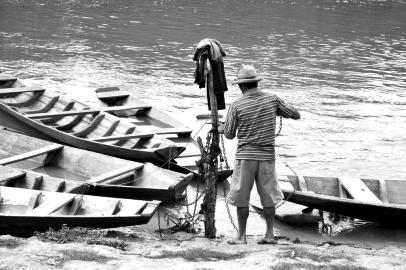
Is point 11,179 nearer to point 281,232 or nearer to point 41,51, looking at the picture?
point 281,232

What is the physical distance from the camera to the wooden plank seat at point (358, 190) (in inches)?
392

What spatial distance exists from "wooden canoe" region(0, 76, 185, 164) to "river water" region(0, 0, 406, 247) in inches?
114

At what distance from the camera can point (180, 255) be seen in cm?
745

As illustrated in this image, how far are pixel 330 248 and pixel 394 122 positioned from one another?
867cm

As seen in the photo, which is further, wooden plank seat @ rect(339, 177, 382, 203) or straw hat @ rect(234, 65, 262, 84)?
wooden plank seat @ rect(339, 177, 382, 203)

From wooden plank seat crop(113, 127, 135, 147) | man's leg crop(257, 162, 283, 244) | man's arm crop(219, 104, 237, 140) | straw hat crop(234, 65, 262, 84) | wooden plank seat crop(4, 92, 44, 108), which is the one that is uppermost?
straw hat crop(234, 65, 262, 84)

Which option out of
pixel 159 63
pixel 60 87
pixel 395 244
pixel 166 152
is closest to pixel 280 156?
pixel 166 152

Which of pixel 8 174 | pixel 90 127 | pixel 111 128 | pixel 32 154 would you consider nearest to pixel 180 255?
pixel 8 174

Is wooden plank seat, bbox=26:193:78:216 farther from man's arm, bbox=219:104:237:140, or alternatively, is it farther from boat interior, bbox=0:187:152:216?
man's arm, bbox=219:104:237:140

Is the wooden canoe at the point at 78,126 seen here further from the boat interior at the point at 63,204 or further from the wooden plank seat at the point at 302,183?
the boat interior at the point at 63,204

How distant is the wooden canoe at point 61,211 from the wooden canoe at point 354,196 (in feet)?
6.79

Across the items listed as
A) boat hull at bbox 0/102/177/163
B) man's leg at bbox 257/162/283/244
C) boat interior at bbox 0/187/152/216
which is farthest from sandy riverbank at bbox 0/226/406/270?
boat hull at bbox 0/102/177/163

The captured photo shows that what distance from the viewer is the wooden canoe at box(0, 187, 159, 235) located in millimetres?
8133

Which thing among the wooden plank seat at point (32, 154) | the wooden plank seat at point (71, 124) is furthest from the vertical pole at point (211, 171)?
the wooden plank seat at point (71, 124)
